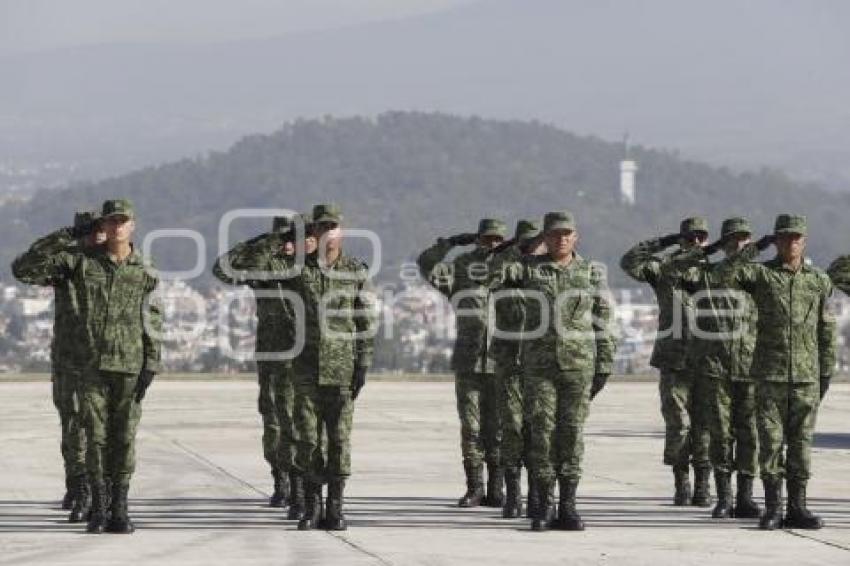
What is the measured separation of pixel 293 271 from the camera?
1675 centimetres

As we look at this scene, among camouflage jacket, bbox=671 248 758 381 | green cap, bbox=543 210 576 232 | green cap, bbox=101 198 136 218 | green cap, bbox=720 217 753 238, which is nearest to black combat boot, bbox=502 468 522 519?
camouflage jacket, bbox=671 248 758 381

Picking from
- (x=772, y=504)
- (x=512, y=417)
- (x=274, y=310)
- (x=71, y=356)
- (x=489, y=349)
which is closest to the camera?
(x=71, y=356)

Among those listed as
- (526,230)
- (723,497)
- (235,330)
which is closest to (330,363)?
(526,230)

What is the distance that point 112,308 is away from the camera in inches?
638

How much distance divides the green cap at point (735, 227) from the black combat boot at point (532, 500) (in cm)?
258

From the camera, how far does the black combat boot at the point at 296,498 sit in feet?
55.3

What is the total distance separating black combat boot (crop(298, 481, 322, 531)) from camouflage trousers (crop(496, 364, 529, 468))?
1701 mm

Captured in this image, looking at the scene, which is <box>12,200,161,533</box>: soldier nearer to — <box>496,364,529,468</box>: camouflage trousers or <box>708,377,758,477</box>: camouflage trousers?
<box>496,364,529,468</box>: camouflage trousers

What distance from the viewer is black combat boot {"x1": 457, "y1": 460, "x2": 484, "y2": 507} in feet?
60.7

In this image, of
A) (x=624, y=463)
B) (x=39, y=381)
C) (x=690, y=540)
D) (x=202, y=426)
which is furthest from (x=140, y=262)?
(x=39, y=381)

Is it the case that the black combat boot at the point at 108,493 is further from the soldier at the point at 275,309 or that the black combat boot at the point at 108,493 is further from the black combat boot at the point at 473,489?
the black combat boot at the point at 473,489

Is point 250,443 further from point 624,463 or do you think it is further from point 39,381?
point 39,381

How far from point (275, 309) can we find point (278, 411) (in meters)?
0.74

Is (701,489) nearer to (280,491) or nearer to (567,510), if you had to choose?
(567,510)
